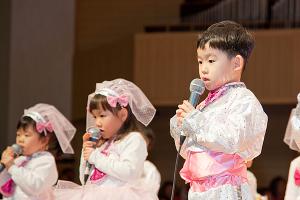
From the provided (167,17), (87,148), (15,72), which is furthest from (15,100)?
(87,148)

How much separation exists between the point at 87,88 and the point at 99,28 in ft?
2.59

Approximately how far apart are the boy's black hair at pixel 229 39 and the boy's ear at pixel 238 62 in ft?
0.05

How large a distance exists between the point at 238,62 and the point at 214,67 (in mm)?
116

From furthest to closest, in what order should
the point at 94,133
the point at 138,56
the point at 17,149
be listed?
the point at 138,56
the point at 17,149
the point at 94,133

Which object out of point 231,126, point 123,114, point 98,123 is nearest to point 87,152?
point 98,123

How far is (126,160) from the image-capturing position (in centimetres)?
470

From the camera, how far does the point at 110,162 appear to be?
4637 millimetres

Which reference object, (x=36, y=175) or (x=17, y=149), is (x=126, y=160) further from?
(x=17, y=149)

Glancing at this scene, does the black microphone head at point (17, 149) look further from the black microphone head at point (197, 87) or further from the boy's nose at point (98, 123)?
the black microphone head at point (197, 87)

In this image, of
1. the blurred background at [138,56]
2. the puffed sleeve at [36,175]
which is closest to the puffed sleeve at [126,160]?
the puffed sleeve at [36,175]

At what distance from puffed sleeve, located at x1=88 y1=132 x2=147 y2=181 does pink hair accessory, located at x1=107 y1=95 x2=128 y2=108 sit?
173 mm

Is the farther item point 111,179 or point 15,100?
point 15,100

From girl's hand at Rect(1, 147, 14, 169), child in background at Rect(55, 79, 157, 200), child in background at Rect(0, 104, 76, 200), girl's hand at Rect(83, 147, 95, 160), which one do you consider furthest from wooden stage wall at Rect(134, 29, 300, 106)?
girl's hand at Rect(83, 147, 95, 160)

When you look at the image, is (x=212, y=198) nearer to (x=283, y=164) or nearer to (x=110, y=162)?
(x=110, y=162)
